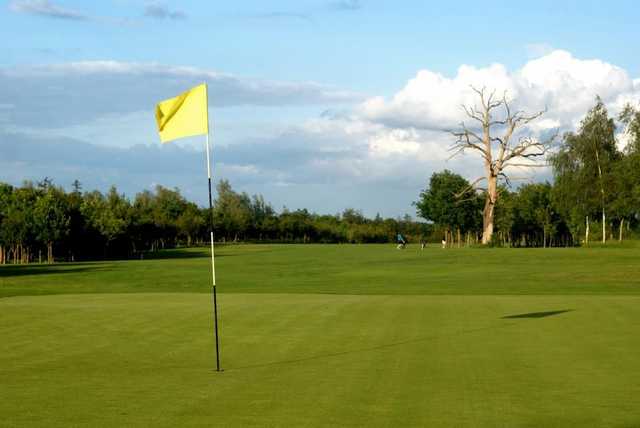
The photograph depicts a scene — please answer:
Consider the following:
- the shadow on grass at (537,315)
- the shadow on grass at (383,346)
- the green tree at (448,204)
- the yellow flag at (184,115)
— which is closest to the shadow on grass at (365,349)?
the shadow on grass at (383,346)

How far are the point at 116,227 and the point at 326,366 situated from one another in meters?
87.7

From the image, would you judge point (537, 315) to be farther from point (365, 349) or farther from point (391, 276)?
point (391, 276)

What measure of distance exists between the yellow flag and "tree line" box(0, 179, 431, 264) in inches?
2935

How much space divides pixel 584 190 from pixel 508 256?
118 ft

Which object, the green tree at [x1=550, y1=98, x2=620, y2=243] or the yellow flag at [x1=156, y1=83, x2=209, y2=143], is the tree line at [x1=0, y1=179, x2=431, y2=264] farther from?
the yellow flag at [x1=156, y1=83, x2=209, y2=143]

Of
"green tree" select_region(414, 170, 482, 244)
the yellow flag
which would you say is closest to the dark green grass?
the yellow flag

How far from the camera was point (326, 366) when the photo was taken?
594 inches

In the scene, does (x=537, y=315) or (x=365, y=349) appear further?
(x=537, y=315)

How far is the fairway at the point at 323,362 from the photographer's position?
11.1 metres

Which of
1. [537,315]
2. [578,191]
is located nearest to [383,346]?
[537,315]

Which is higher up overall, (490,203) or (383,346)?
(490,203)

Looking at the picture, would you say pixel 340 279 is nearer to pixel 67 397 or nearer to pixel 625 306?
pixel 625 306

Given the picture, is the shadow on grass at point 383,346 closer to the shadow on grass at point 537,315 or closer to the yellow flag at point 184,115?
the shadow on grass at point 537,315

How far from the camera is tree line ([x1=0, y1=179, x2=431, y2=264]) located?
87.7m
